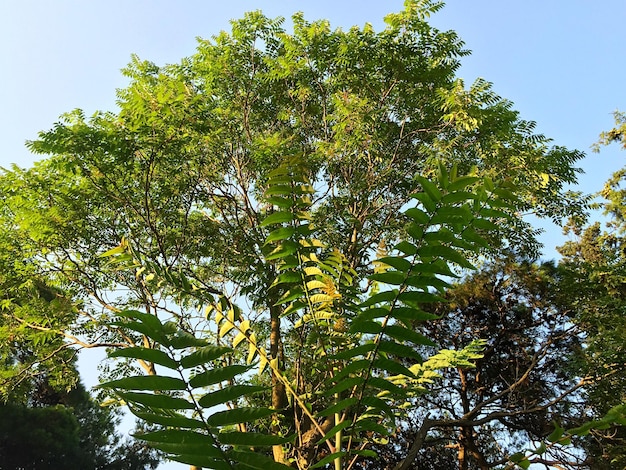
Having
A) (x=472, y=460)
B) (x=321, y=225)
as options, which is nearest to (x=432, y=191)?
(x=321, y=225)

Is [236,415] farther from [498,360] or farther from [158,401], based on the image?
[498,360]

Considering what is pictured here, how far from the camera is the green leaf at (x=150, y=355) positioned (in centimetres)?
98

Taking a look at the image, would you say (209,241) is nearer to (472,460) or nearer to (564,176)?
(564,176)

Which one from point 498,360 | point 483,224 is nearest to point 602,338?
point 498,360

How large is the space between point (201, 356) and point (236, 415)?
0.17 metres

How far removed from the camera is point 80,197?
652cm

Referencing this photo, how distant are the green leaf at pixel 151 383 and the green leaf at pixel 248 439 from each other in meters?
0.16

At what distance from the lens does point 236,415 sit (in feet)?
3.52

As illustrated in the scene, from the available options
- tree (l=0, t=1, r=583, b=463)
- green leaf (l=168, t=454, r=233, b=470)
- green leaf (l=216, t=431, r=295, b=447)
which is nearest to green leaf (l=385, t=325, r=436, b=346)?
green leaf (l=216, t=431, r=295, b=447)

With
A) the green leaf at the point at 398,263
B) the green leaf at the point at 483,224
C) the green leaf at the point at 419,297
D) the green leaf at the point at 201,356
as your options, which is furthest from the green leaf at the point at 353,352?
the green leaf at the point at 483,224

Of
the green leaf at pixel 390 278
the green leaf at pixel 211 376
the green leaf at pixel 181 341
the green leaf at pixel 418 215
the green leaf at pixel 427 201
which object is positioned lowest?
the green leaf at pixel 211 376

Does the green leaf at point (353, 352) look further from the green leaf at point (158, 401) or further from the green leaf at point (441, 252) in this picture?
the green leaf at point (158, 401)

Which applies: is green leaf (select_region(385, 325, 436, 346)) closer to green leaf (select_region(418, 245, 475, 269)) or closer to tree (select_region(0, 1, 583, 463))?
green leaf (select_region(418, 245, 475, 269))

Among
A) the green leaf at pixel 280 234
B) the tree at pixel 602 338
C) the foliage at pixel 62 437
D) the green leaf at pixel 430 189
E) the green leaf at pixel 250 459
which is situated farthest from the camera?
the foliage at pixel 62 437
